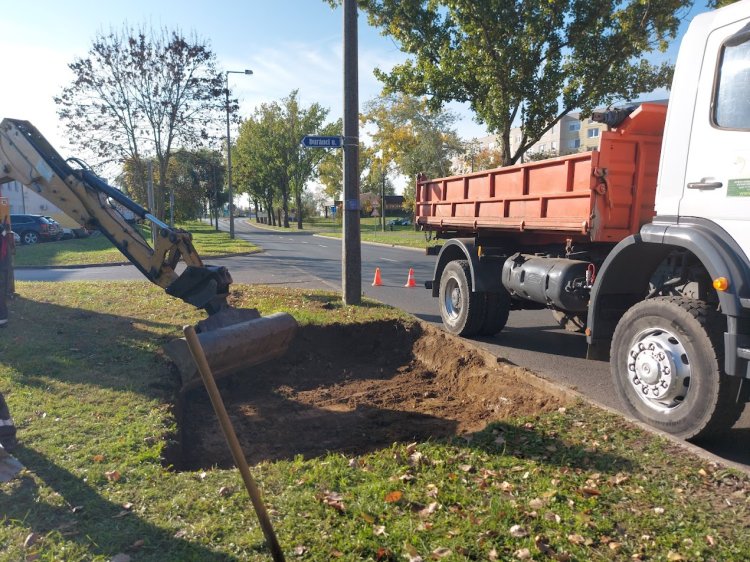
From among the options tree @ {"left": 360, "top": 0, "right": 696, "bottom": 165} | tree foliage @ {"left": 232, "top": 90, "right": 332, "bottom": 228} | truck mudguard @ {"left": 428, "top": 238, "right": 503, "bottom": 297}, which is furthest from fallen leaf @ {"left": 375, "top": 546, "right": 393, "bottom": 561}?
tree foliage @ {"left": 232, "top": 90, "right": 332, "bottom": 228}

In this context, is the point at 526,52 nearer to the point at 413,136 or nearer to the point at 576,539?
the point at 576,539

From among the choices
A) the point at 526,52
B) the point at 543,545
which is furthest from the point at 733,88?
the point at 526,52

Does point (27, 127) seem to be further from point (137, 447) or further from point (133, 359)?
point (137, 447)

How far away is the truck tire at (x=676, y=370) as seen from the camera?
4125mm

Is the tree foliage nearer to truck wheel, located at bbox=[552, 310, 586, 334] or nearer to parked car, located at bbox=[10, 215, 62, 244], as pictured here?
parked car, located at bbox=[10, 215, 62, 244]

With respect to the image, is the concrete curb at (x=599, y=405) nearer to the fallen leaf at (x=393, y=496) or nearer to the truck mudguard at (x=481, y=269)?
the truck mudguard at (x=481, y=269)

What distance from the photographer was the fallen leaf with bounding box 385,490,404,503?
3.51 meters

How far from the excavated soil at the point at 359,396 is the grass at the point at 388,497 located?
0.52 metres

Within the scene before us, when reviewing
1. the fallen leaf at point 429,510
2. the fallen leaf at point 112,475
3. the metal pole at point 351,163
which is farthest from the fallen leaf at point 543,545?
the metal pole at point 351,163

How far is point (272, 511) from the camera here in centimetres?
339

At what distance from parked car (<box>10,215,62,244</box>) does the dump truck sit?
1284 inches

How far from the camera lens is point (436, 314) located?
35.0 ft

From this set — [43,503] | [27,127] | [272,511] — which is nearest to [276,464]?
[272,511]

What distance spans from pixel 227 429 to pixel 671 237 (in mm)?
3611
